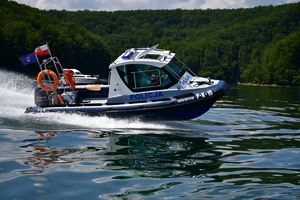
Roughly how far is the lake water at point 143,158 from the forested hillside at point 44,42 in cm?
5313

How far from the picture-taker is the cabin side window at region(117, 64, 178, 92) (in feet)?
40.9

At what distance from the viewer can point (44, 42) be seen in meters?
82.2

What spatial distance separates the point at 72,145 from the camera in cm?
931

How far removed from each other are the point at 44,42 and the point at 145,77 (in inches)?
2923

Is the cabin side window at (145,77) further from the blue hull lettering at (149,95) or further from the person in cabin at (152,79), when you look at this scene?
the blue hull lettering at (149,95)

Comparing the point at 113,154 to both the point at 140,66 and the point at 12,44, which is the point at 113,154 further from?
the point at 12,44

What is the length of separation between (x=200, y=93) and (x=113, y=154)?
14.9 feet

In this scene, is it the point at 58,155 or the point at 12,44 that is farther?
the point at 12,44

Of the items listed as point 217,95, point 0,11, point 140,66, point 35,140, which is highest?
point 0,11

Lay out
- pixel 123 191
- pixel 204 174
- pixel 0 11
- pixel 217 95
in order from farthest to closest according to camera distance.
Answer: pixel 0 11, pixel 217 95, pixel 204 174, pixel 123 191

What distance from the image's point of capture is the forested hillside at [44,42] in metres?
72.0

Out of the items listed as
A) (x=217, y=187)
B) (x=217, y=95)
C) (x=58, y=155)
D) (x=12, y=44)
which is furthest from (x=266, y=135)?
(x=12, y=44)

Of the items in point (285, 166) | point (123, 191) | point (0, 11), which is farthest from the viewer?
point (0, 11)

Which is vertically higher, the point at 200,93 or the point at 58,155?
the point at 200,93
